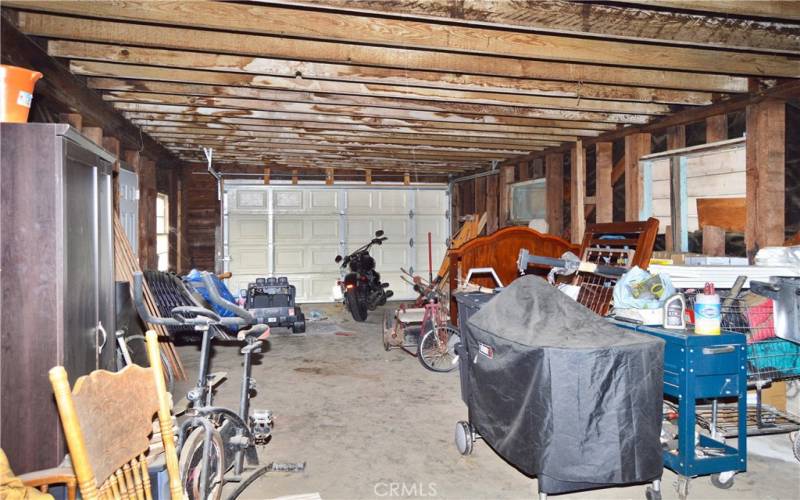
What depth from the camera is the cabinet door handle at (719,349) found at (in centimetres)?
277

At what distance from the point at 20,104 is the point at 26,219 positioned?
0.59 meters

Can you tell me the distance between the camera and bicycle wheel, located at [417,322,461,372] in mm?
5711

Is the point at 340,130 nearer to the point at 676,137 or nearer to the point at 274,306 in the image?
the point at 274,306

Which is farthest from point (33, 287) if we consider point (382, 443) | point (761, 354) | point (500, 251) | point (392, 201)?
point (392, 201)

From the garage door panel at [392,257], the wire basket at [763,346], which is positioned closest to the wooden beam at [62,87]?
the wire basket at [763,346]

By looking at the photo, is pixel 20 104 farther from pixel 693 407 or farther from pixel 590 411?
pixel 693 407

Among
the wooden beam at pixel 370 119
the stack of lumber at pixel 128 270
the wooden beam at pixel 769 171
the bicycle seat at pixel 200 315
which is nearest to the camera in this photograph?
the bicycle seat at pixel 200 315

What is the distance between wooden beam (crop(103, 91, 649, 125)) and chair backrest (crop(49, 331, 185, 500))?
12.5 ft

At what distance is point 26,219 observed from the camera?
223cm

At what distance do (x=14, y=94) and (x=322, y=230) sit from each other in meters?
8.69

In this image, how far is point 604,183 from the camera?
22.8 feet

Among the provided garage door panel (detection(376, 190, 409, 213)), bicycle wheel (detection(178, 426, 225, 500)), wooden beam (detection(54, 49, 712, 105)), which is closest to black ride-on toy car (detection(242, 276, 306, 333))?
wooden beam (detection(54, 49, 712, 105))

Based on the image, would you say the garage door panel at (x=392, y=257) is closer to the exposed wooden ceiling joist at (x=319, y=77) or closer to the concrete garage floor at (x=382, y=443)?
the concrete garage floor at (x=382, y=443)

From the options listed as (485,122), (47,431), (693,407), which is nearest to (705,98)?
(485,122)
